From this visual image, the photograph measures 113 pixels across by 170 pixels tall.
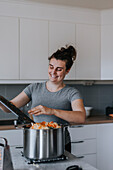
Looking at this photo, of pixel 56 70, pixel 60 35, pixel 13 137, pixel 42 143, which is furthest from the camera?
pixel 60 35

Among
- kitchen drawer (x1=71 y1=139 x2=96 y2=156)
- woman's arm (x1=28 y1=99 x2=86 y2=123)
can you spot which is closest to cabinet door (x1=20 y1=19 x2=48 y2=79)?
kitchen drawer (x1=71 y1=139 x2=96 y2=156)

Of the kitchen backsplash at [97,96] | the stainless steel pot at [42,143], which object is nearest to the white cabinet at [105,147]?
the kitchen backsplash at [97,96]

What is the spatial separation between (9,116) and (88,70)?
4.14 ft

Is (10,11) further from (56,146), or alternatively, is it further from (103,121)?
(56,146)

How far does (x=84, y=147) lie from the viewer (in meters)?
3.20

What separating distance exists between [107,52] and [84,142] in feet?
4.21

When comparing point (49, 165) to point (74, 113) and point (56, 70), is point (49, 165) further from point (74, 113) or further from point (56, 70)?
point (56, 70)

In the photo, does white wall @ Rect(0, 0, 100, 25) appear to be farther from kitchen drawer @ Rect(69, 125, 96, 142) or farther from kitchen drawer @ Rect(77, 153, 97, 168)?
kitchen drawer @ Rect(77, 153, 97, 168)

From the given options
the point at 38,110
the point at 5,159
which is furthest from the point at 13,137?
the point at 5,159

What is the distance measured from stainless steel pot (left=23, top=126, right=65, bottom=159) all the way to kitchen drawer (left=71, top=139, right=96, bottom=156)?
180 centimetres

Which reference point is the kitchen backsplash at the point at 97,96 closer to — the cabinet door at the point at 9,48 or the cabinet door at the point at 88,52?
the cabinet door at the point at 88,52

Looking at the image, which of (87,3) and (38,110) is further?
(87,3)

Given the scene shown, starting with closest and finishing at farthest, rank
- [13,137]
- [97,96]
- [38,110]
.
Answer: [38,110] < [13,137] < [97,96]

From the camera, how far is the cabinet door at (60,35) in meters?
3.25
